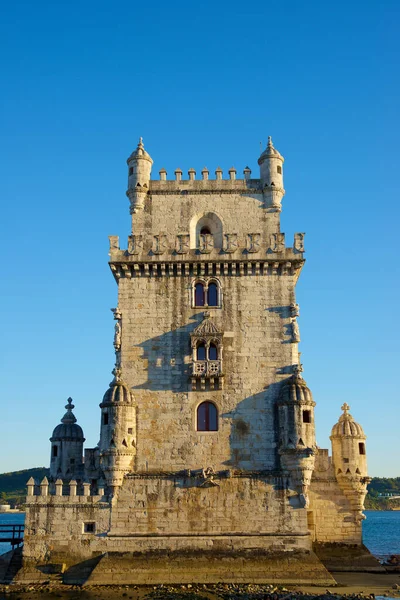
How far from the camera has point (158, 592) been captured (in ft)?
111

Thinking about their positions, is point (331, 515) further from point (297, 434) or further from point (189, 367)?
point (189, 367)

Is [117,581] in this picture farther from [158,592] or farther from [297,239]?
[297,239]

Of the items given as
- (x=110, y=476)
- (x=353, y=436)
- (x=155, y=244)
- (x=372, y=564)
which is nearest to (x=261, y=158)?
(x=155, y=244)

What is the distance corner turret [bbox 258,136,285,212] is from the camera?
43719 millimetres

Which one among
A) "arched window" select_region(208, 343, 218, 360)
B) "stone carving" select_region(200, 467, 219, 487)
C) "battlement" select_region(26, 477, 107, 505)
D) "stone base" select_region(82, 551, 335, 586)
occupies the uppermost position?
"arched window" select_region(208, 343, 218, 360)

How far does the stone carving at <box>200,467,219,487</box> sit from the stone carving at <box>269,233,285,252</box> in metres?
14.2

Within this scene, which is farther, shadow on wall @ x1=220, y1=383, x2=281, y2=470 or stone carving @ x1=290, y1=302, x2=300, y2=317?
stone carving @ x1=290, y1=302, x2=300, y2=317

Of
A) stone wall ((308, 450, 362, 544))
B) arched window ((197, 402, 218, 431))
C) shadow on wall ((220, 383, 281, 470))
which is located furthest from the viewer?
stone wall ((308, 450, 362, 544))

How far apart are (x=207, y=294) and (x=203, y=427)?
8311 millimetres

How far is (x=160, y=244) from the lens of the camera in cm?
A: 4256

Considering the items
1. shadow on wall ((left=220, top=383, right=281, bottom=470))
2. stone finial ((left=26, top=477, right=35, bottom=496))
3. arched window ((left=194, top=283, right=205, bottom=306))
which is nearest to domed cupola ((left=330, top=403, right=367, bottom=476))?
shadow on wall ((left=220, top=383, right=281, bottom=470))

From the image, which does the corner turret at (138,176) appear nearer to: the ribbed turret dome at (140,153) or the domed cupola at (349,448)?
the ribbed turret dome at (140,153)

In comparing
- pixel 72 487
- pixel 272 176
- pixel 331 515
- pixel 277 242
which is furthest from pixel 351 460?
pixel 272 176

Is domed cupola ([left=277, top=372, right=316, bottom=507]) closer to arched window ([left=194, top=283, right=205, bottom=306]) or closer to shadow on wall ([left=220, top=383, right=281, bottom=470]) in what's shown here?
shadow on wall ([left=220, top=383, right=281, bottom=470])
